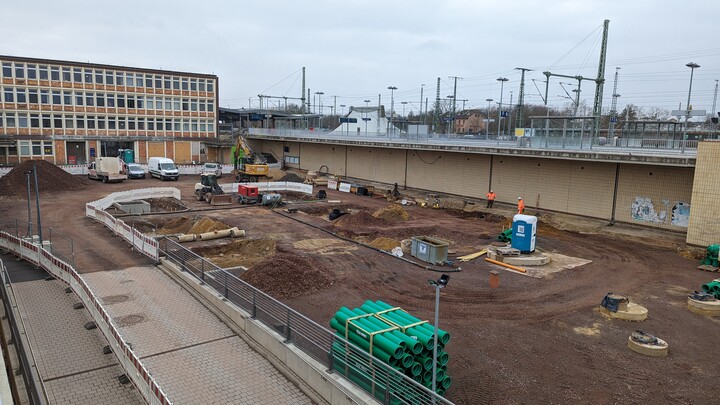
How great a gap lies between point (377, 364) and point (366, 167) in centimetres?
4153

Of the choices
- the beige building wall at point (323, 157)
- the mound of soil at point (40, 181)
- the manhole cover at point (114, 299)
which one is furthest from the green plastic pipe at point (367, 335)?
the beige building wall at point (323, 157)

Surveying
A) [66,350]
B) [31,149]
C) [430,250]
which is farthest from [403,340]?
[31,149]

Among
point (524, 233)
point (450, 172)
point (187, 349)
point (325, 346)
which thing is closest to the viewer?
point (325, 346)

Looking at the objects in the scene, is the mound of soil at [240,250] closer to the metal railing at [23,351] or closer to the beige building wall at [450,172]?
the metal railing at [23,351]

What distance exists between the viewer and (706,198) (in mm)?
23484

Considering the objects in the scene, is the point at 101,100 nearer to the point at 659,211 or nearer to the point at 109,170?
the point at 109,170

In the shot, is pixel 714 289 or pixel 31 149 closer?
pixel 714 289

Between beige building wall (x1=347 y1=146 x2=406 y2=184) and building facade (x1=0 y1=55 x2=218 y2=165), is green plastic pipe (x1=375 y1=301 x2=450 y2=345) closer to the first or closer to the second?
beige building wall (x1=347 y1=146 x2=406 y2=184)

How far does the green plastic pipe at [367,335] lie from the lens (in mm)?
9453

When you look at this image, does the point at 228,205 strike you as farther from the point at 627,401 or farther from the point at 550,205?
the point at 627,401

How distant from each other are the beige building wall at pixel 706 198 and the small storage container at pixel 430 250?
1307 centimetres

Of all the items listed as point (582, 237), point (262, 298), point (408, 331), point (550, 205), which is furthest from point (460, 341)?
point (550, 205)

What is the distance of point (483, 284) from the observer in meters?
18.3

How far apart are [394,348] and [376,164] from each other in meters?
40.2
